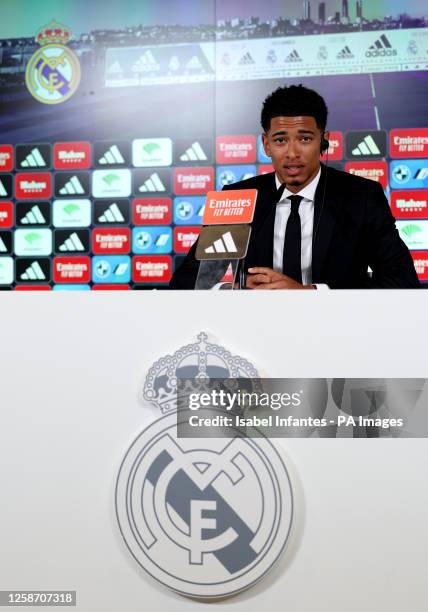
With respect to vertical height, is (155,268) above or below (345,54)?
below

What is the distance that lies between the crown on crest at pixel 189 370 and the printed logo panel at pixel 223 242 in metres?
0.19

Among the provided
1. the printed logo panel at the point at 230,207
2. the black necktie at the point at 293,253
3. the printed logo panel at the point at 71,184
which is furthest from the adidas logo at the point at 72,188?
the printed logo panel at the point at 230,207

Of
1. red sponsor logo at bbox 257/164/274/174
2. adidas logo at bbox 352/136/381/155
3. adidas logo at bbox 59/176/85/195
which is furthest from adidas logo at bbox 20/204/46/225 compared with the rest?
adidas logo at bbox 352/136/381/155

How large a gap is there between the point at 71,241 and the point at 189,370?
1786 millimetres

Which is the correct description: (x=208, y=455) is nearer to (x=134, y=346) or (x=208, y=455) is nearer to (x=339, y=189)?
(x=134, y=346)

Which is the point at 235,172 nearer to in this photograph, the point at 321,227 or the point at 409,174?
the point at 409,174

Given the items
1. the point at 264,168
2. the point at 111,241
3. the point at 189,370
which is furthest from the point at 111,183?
the point at 189,370

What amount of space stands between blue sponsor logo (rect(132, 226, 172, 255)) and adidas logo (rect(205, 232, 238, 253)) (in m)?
1.49

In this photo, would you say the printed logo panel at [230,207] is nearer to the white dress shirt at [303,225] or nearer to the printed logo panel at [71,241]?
the white dress shirt at [303,225]

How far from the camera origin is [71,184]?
2.62m

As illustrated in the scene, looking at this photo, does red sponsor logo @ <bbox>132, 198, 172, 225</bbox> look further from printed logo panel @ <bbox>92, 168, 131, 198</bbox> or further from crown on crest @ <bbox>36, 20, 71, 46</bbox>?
crown on crest @ <bbox>36, 20, 71, 46</bbox>

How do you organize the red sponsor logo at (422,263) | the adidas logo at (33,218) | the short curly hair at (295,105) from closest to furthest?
the short curly hair at (295,105), the red sponsor logo at (422,263), the adidas logo at (33,218)

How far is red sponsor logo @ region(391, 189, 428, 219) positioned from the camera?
244 cm

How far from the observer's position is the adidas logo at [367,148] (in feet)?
8.12
